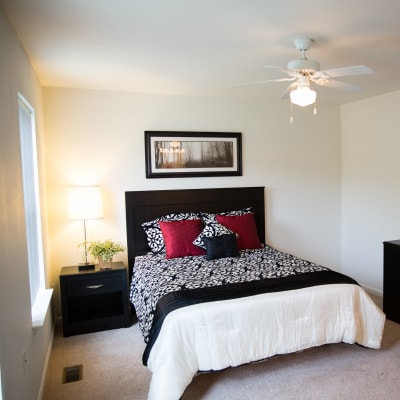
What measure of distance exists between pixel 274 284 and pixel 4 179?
195 centimetres

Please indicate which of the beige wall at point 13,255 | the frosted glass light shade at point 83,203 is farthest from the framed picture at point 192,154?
the beige wall at point 13,255

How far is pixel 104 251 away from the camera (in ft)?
11.6

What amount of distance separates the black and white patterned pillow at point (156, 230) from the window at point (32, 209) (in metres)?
1.15

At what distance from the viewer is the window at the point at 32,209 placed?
2639mm

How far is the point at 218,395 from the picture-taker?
7.90 feet

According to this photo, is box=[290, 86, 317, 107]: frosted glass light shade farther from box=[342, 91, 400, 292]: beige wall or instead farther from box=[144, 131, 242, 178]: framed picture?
box=[342, 91, 400, 292]: beige wall

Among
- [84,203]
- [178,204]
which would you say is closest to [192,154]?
[178,204]

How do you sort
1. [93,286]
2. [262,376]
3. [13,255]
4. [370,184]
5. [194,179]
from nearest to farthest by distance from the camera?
[13,255] < [262,376] < [93,286] < [194,179] < [370,184]

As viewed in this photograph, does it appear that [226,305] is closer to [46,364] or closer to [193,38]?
[46,364]

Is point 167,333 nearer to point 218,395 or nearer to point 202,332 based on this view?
point 202,332

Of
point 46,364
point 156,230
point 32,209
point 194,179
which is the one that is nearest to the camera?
point 46,364

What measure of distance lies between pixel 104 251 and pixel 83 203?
1.72 feet

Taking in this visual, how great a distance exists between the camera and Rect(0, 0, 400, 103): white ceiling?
6.51ft

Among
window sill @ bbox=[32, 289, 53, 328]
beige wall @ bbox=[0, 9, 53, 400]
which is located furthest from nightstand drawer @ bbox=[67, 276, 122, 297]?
beige wall @ bbox=[0, 9, 53, 400]
